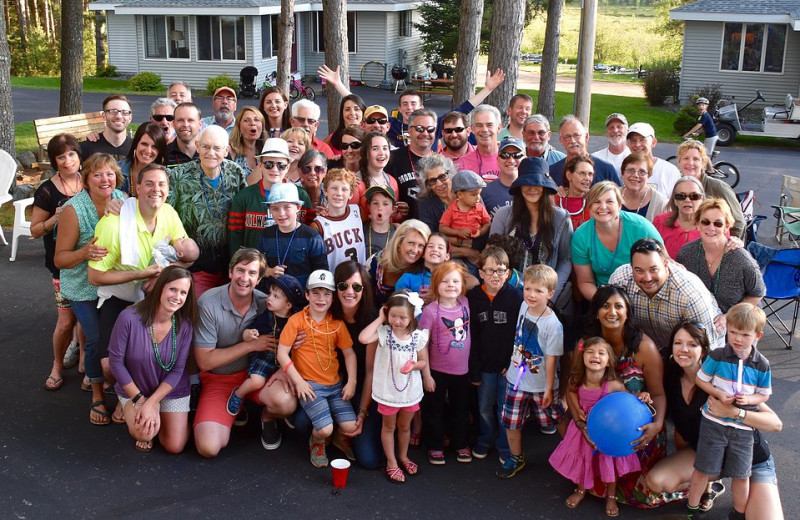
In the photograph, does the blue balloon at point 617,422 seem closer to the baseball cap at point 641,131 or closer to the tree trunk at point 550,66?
the baseball cap at point 641,131

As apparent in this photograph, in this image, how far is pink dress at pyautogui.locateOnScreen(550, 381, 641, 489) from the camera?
4879mm

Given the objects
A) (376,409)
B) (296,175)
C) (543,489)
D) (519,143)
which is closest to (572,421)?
(543,489)

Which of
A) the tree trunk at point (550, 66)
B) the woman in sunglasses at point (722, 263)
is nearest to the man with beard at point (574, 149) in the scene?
the woman in sunglasses at point (722, 263)

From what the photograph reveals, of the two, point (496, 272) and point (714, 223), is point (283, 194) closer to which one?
point (496, 272)

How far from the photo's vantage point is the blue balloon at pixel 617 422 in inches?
185

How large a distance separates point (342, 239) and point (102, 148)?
2.87m

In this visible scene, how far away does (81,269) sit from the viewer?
5.96 metres

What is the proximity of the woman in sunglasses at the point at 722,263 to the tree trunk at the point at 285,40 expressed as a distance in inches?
529

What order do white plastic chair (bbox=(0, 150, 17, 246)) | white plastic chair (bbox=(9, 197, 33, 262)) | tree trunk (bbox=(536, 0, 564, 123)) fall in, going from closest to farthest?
white plastic chair (bbox=(9, 197, 33, 262)) → white plastic chair (bbox=(0, 150, 17, 246)) → tree trunk (bbox=(536, 0, 564, 123))

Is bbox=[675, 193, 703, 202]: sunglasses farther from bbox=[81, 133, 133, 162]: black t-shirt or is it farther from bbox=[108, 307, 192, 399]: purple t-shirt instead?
bbox=[81, 133, 133, 162]: black t-shirt

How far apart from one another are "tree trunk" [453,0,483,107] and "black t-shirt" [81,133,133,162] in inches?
207

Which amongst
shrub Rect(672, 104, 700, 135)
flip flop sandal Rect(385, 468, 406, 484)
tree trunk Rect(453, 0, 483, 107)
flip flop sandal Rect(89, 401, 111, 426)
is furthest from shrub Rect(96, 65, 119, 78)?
flip flop sandal Rect(385, 468, 406, 484)

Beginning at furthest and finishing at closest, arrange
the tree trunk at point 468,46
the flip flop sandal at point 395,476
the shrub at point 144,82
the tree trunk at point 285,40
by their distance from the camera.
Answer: the shrub at point 144,82 < the tree trunk at point 285,40 < the tree trunk at point 468,46 < the flip flop sandal at point 395,476

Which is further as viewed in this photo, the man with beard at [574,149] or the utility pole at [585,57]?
the utility pole at [585,57]
